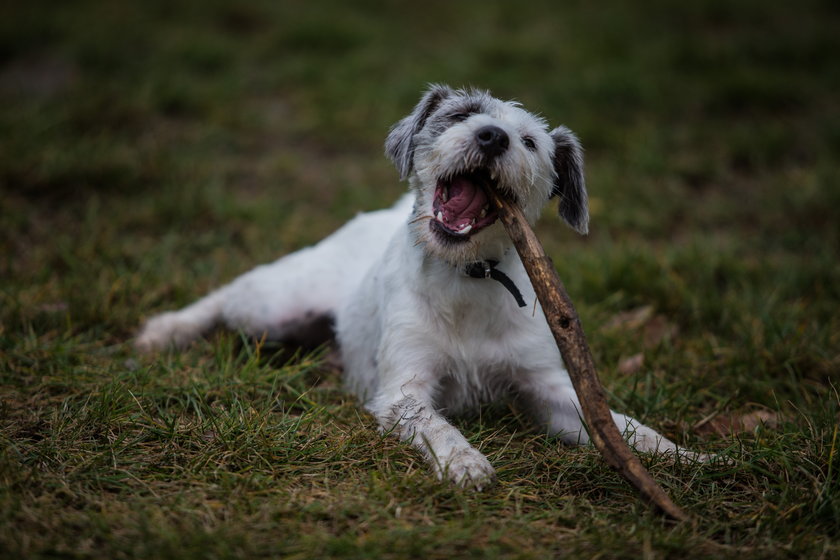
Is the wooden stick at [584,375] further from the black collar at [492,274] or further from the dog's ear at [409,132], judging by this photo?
the dog's ear at [409,132]

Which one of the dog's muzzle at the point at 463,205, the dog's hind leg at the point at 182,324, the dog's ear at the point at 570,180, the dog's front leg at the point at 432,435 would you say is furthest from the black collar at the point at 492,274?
the dog's hind leg at the point at 182,324

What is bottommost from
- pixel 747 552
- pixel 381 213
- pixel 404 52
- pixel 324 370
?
pixel 324 370

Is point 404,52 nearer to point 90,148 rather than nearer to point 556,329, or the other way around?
point 90,148

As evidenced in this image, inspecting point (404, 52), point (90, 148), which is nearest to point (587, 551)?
point (90, 148)

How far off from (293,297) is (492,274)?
5.02 feet

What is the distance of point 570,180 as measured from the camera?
338 cm

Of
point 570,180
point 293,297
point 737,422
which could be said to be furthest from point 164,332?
point 737,422

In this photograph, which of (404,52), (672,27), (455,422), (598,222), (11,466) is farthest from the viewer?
(672,27)

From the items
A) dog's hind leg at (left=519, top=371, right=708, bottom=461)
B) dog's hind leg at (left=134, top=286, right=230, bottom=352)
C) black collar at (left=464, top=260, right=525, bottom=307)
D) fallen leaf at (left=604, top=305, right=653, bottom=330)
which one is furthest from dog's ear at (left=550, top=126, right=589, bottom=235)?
dog's hind leg at (left=134, top=286, right=230, bottom=352)

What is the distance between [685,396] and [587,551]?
5.08ft

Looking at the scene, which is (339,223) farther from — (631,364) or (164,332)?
(631,364)

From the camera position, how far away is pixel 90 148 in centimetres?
607

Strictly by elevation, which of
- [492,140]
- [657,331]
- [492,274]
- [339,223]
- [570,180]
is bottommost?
[657,331]

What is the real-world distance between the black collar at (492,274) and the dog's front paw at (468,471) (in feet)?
2.28
